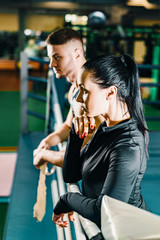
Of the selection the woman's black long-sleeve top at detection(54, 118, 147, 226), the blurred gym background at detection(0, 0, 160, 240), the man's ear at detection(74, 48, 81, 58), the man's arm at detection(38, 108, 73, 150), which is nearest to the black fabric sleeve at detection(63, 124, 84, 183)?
the woman's black long-sleeve top at detection(54, 118, 147, 226)

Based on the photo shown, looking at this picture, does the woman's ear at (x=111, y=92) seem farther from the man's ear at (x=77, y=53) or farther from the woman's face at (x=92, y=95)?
the man's ear at (x=77, y=53)

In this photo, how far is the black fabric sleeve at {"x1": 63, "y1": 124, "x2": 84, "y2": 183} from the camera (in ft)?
3.61

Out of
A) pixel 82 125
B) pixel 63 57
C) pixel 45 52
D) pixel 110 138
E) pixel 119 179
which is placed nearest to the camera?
pixel 119 179

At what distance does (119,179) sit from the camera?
85cm

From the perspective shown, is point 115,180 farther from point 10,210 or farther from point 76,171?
point 10,210

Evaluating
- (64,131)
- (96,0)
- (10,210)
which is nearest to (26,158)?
(10,210)

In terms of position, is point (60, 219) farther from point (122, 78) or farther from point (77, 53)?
point (77, 53)

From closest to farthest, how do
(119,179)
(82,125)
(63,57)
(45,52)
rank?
(119,179), (82,125), (63,57), (45,52)

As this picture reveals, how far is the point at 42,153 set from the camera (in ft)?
4.44

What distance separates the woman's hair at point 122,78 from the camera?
965mm

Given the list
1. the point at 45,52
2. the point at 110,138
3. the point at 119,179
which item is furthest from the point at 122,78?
the point at 45,52

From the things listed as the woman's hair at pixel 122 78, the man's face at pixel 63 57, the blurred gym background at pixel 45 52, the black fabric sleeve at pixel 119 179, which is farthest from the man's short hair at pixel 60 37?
the blurred gym background at pixel 45 52

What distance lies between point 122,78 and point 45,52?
36.6 ft

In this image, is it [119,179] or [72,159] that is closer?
[119,179]
